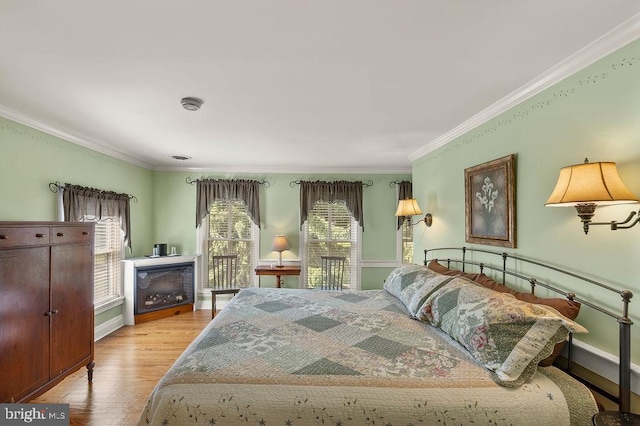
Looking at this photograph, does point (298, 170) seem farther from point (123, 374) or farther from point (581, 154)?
point (581, 154)

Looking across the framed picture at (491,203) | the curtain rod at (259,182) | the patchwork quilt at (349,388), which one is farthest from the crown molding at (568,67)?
the curtain rod at (259,182)

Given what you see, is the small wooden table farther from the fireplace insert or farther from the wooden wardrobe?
the wooden wardrobe

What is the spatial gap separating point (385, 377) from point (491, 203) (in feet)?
5.87

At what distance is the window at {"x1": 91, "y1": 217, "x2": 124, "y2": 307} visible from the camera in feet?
13.1

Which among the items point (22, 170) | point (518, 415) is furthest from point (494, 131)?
point (22, 170)

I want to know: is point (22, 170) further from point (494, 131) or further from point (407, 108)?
point (494, 131)

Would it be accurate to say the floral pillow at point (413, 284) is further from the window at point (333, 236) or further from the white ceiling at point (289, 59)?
the window at point (333, 236)

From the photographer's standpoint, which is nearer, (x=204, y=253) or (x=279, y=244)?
(x=279, y=244)

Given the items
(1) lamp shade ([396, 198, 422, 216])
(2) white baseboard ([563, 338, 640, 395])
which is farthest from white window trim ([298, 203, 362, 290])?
(2) white baseboard ([563, 338, 640, 395])

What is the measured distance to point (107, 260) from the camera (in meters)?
4.20

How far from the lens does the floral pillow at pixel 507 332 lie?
4.80ft

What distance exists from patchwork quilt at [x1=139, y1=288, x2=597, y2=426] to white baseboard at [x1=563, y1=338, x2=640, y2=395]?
0.24m

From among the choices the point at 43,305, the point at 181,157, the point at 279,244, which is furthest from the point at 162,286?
the point at 43,305

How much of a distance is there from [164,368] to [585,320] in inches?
143
